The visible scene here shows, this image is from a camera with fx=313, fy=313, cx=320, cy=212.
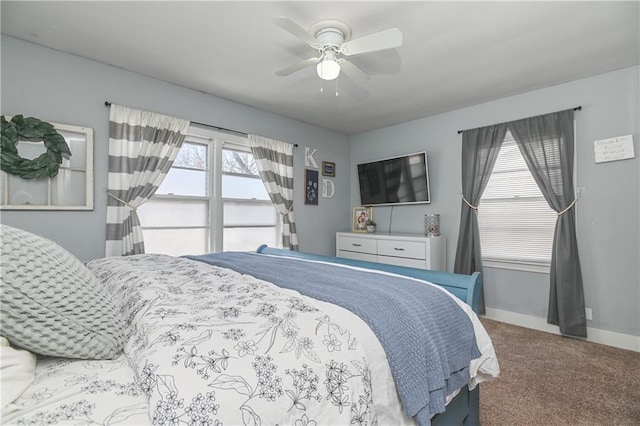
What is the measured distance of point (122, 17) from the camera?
84.9 inches

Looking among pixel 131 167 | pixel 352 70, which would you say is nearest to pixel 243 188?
pixel 131 167

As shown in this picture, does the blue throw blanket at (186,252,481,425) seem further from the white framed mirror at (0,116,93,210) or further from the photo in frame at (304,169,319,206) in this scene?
the photo in frame at (304,169,319,206)

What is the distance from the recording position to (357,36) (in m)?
2.34

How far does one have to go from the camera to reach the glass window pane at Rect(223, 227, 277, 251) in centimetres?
372

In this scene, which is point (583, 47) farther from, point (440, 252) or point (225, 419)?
point (225, 419)

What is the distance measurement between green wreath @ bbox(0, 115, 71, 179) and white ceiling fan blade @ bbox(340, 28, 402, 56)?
2.35 metres

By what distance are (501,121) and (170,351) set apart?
395 cm

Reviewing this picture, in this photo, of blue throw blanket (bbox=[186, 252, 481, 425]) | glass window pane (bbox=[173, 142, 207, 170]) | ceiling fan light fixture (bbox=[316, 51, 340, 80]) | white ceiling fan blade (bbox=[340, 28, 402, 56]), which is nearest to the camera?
blue throw blanket (bbox=[186, 252, 481, 425])

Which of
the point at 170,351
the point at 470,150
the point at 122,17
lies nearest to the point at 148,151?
the point at 122,17

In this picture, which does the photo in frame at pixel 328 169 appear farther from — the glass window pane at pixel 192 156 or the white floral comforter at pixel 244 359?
the white floral comforter at pixel 244 359

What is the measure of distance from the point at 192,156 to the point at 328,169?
1997 millimetres

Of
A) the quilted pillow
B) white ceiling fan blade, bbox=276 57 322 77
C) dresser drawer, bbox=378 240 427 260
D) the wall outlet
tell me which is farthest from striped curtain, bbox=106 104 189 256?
the wall outlet

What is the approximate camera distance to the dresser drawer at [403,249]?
3682mm

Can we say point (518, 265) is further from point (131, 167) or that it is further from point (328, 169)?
point (131, 167)
